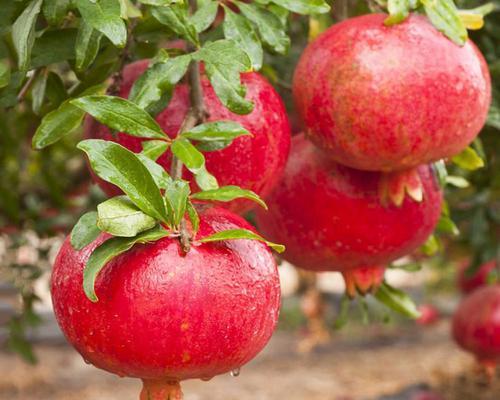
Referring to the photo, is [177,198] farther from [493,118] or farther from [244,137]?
[493,118]

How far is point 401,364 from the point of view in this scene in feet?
19.4

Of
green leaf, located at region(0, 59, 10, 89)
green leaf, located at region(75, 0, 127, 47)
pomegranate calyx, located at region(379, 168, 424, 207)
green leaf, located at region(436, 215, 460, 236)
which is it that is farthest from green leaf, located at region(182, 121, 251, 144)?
green leaf, located at region(436, 215, 460, 236)

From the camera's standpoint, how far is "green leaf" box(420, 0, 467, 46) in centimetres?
104

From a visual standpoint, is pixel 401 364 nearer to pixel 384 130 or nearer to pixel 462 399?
pixel 462 399

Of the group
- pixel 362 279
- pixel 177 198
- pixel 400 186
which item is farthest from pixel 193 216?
pixel 362 279

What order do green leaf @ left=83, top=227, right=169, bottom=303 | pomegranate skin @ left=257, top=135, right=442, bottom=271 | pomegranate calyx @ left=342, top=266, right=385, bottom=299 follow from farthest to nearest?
pomegranate calyx @ left=342, top=266, right=385, bottom=299 < pomegranate skin @ left=257, top=135, right=442, bottom=271 < green leaf @ left=83, top=227, right=169, bottom=303

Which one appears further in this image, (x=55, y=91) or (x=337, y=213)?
(x=337, y=213)

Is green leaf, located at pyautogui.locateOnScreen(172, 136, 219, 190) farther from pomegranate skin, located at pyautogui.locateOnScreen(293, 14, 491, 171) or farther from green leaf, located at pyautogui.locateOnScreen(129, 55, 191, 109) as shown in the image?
pomegranate skin, located at pyautogui.locateOnScreen(293, 14, 491, 171)

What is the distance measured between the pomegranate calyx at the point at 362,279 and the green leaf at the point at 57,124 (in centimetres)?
54

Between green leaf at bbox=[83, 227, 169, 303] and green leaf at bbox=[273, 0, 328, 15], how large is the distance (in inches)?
14.3

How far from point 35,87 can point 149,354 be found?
1.52ft

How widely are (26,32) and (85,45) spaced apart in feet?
0.20

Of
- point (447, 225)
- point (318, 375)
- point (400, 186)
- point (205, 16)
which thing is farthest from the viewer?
point (318, 375)

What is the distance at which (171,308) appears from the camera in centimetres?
79
